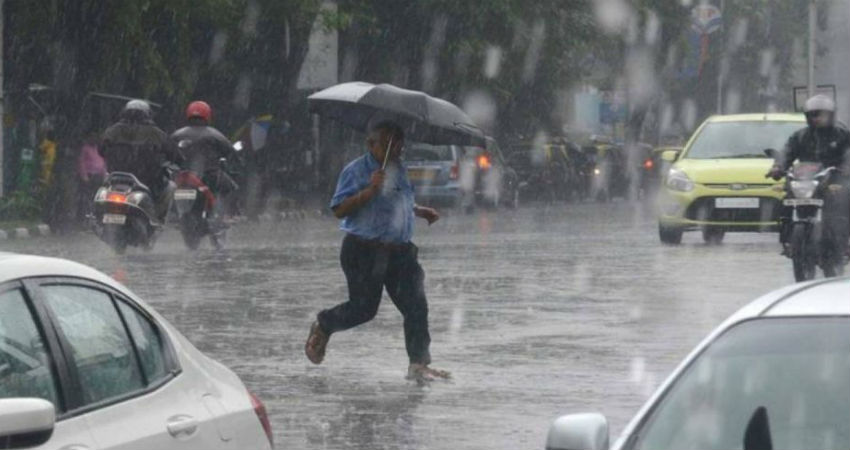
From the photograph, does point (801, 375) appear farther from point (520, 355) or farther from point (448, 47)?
point (448, 47)

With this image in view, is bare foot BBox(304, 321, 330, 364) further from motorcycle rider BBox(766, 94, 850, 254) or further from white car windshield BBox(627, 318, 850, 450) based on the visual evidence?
white car windshield BBox(627, 318, 850, 450)

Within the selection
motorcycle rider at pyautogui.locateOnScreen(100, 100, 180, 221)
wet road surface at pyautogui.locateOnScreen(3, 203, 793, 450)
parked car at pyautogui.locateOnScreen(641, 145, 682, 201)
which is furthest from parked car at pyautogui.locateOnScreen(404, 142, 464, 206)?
motorcycle rider at pyautogui.locateOnScreen(100, 100, 180, 221)

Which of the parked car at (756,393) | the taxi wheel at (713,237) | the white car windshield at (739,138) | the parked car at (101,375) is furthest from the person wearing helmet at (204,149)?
the parked car at (756,393)

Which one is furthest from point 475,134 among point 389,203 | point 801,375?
point 801,375

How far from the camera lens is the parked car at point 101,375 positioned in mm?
5766

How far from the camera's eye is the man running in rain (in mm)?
13070

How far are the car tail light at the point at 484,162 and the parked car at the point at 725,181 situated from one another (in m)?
17.6

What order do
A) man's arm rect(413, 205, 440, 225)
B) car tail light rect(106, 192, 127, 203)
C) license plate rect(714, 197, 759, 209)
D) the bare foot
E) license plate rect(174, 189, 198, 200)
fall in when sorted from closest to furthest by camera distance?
1. the bare foot
2. man's arm rect(413, 205, 440, 225)
3. car tail light rect(106, 192, 127, 203)
4. license plate rect(174, 189, 198, 200)
5. license plate rect(714, 197, 759, 209)

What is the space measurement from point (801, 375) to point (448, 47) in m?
41.4

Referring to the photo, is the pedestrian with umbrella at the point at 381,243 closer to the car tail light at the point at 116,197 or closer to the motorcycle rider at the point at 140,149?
the car tail light at the point at 116,197

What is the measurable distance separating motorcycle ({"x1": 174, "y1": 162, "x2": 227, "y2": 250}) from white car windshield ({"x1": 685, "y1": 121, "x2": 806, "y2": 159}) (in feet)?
19.3

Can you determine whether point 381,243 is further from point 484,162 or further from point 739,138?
point 484,162

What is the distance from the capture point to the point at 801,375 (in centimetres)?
576

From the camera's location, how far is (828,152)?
1831 centimetres
